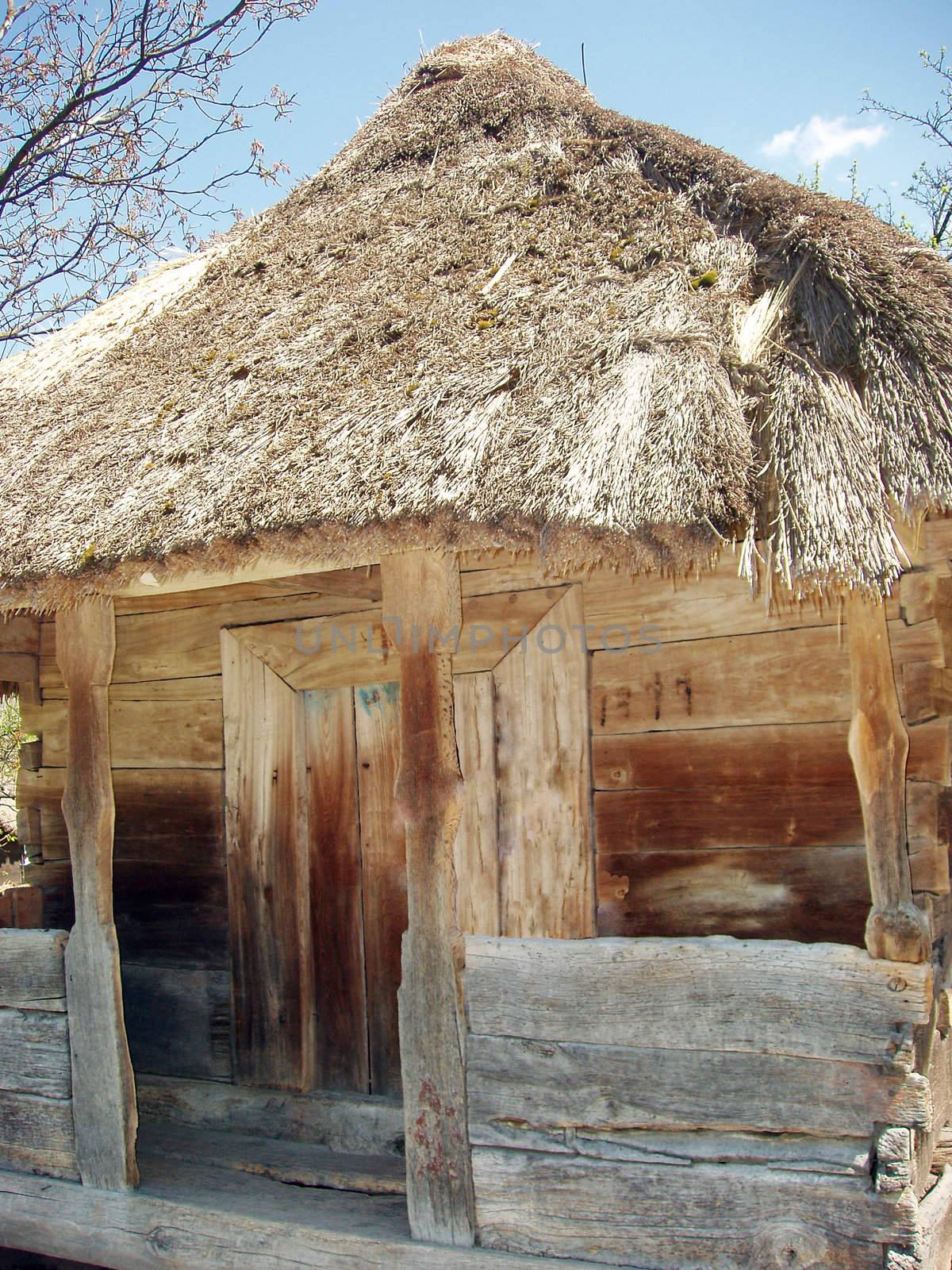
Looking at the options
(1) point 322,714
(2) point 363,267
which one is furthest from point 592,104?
(1) point 322,714

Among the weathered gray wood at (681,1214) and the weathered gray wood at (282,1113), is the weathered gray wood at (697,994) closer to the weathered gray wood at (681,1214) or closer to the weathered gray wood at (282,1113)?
the weathered gray wood at (681,1214)

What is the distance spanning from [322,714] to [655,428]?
7.09 feet

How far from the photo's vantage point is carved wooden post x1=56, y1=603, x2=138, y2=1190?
401 centimetres

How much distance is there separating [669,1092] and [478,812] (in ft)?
4.42

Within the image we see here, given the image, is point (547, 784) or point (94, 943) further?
point (547, 784)

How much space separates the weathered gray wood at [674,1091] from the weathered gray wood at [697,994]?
0.13 ft

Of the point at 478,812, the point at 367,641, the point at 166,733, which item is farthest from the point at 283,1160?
the point at 367,641

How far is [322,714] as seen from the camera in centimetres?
478

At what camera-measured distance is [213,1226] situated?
384cm

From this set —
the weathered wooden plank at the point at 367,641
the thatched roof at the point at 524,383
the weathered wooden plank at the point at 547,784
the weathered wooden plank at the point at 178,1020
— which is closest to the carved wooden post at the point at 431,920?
the thatched roof at the point at 524,383

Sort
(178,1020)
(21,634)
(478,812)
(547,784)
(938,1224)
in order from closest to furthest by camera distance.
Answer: (938,1224) < (547,784) < (478,812) < (178,1020) < (21,634)

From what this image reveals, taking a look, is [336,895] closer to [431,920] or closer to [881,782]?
[431,920]

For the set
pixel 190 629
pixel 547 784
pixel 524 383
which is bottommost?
pixel 547 784

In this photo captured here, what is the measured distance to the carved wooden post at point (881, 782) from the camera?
9.91 feet
